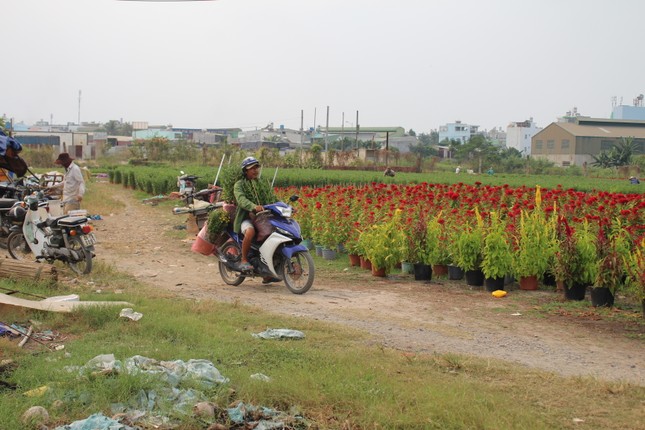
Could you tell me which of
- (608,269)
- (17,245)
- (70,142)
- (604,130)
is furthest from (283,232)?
(604,130)

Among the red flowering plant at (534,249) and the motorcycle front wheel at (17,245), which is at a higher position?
the red flowering plant at (534,249)

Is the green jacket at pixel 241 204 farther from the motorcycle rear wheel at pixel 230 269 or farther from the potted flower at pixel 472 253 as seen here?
the potted flower at pixel 472 253

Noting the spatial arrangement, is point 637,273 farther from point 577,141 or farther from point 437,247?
point 577,141

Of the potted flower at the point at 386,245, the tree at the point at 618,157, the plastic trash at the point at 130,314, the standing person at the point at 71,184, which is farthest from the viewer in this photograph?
the tree at the point at 618,157

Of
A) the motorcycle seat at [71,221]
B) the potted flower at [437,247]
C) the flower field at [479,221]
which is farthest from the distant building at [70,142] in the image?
the potted flower at [437,247]

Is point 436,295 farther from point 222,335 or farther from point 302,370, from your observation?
point 302,370

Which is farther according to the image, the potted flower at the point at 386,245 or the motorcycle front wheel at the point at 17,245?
the motorcycle front wheel at the point at 17,245

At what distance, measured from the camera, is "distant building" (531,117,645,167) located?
6862cm

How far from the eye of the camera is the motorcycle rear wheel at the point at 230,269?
10.2m

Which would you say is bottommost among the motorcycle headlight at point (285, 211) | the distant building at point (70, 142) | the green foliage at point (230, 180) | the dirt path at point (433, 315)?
the dirt path at point (433, 315)

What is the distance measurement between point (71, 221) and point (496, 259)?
6.03 metres

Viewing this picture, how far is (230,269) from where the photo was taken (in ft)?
33.8

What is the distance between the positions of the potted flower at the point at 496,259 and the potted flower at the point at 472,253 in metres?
0.14

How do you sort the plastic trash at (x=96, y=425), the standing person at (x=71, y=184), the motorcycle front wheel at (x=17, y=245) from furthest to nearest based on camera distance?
the standing person at (x=71, y=184)
the motorcycle front wheel at (x=17, y=245)
the plastic trash at (x=96, y=425)
